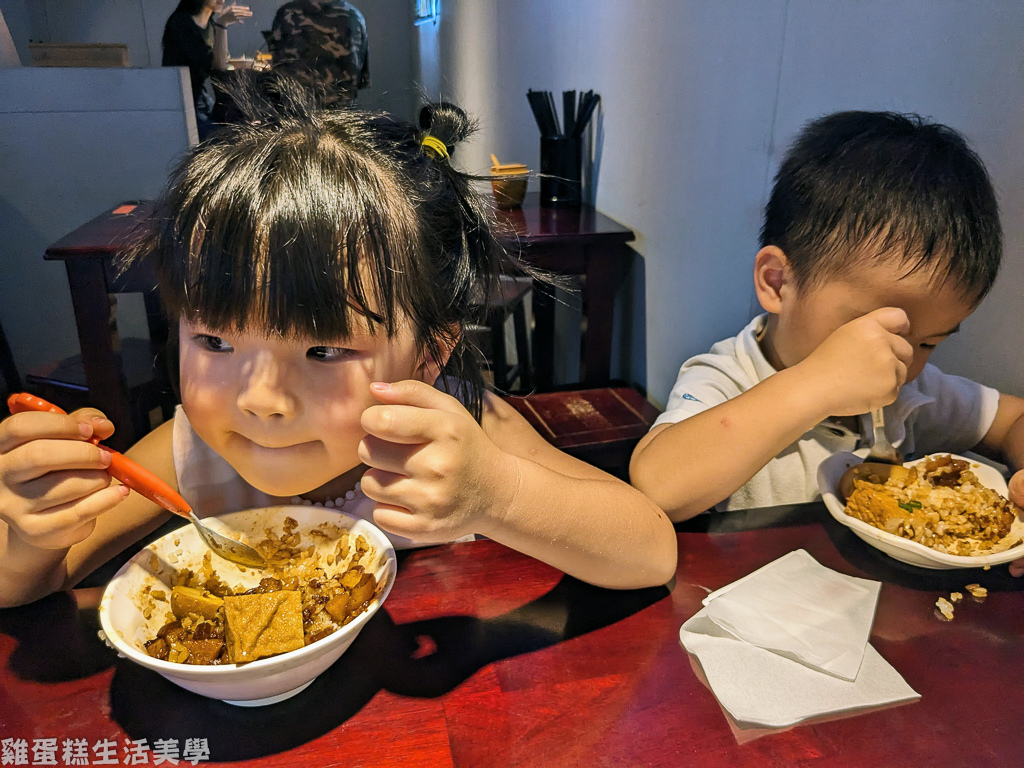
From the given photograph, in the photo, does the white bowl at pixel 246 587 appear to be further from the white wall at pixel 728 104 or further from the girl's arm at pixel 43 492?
the white wall at pixel 728 104

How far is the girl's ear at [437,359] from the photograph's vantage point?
2.69 ft

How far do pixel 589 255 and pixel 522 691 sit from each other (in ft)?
5.91

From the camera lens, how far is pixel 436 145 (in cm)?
86

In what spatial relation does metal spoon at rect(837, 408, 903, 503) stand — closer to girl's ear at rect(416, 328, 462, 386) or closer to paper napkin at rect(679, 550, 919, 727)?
paper napkin at rect(679, 550, 919, 727)

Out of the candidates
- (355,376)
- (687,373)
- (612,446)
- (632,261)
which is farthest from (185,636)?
(632,261)

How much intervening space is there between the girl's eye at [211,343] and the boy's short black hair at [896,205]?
856 mm

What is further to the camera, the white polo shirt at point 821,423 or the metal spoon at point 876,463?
the white polo shirt at point 821,423

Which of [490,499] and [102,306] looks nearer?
[490,499]

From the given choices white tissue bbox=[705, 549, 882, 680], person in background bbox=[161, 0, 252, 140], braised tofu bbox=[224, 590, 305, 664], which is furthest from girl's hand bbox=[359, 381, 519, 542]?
person in background bbox=[161, 0, 252, 140]

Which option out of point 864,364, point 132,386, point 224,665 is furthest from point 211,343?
point 132,386

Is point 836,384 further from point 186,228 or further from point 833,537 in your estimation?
point 186,228

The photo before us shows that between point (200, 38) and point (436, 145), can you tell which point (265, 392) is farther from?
point (200, 38)

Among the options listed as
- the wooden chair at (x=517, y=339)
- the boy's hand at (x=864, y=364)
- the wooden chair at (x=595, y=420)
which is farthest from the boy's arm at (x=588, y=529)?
the wooden chair at (x=517, y=339)

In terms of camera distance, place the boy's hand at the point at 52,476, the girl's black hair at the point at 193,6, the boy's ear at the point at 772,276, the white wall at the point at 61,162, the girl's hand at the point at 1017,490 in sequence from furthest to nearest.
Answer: the white wall at the point at 61,162
the girl's black hair at the point at 193,6
the boy's ear at the point at 772,276
the girl's hand at the point at 1017,490
the boy's hand at the point at 52,476
